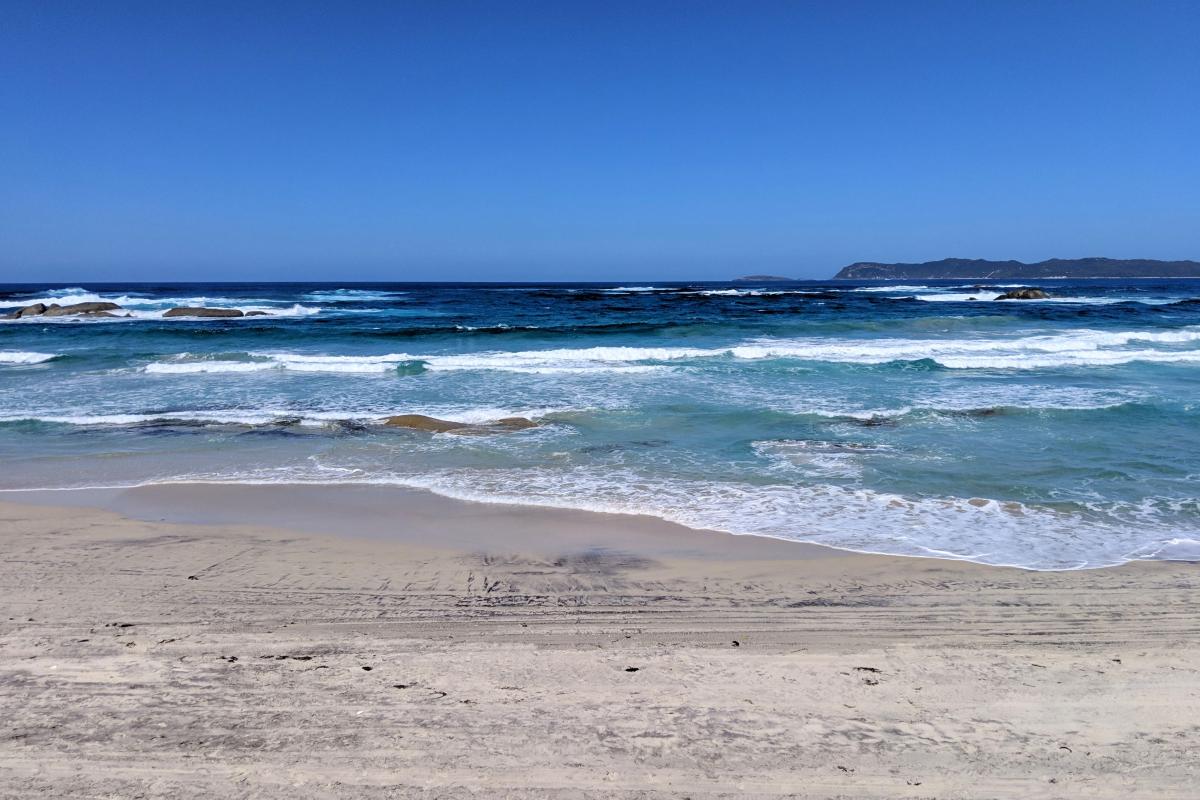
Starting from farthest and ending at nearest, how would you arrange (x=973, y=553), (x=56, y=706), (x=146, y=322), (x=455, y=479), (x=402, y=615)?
(x=146, y=322) → (x=455, y=479) → (x=973, y=553) → (x=402, y=615) → (x=56, y=706)

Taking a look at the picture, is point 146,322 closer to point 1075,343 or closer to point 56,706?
point 56,706

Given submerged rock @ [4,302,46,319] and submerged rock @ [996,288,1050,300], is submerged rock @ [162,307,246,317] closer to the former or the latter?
submerged rock @ [4,302,46,319]

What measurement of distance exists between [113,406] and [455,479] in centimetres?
797

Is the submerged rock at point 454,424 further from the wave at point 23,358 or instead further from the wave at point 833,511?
the wave at point 23,358

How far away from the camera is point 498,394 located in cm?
1341

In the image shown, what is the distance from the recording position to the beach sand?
9.55 feet

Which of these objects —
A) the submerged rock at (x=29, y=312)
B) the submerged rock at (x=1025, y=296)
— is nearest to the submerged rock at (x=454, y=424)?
the submerged rock at (x=29, y=312)

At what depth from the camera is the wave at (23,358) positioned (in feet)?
61.6

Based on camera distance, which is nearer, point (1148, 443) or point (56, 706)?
point (56, 706)

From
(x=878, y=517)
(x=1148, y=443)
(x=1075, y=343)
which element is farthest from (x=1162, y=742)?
(x=1075, y=343)

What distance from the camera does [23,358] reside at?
63.7 ft

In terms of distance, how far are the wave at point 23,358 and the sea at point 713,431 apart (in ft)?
0.44

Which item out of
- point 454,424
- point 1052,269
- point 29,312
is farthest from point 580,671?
point 1052,269

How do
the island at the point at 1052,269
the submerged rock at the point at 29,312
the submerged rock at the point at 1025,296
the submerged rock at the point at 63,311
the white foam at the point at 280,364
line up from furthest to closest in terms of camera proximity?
1. the island at the point at 1052,269
2. the submerged rock at the point at 1025,296
3. the submerged rock at the point at 63,311
4. the submerged rock at the point at 29,312
5. the white foam at the point at 280,364
